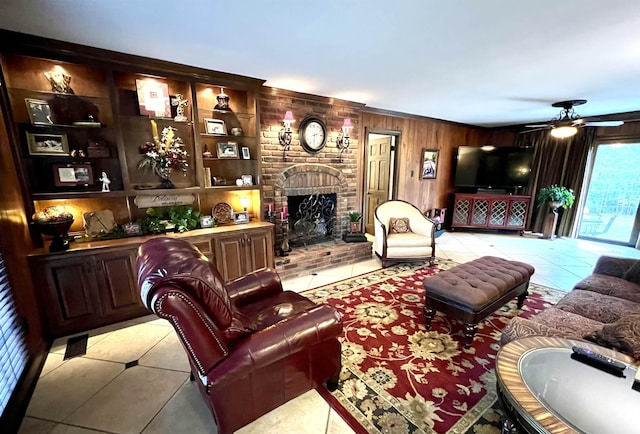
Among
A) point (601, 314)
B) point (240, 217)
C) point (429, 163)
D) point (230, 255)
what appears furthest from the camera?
point (429, 163)

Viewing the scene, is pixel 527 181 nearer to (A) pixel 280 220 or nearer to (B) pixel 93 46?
(A) pixel 280 220

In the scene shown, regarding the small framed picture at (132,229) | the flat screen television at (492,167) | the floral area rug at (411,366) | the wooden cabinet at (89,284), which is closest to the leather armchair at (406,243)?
the floral area rug at (411,366)

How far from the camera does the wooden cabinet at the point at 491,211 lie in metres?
5.85

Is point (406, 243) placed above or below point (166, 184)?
below

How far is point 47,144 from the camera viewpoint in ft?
7.74

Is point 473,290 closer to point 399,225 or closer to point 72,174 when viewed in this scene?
point 399,225

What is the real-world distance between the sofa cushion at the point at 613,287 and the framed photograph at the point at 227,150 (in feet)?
12.8

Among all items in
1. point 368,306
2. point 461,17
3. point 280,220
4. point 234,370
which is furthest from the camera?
point 280,220

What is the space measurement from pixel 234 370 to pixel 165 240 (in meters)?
0.81

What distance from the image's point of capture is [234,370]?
130cm

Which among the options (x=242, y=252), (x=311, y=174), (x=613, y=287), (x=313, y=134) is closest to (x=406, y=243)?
(x=311, y=174)

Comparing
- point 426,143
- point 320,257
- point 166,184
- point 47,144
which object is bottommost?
point 320,257

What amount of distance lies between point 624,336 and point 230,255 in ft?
10.5

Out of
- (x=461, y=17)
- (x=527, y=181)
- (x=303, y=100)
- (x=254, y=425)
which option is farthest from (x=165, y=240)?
(x=527, y=181)
